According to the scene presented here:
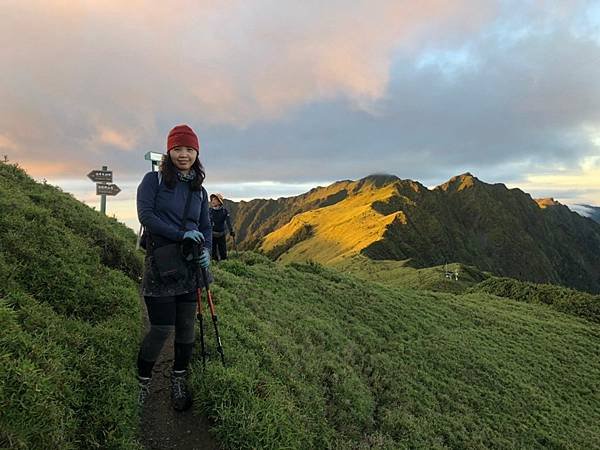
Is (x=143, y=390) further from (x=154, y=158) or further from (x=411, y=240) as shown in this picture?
(x=411, y=240)

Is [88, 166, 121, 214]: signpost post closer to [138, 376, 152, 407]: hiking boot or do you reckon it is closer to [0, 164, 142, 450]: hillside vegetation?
[0, 164, 142, 450]: hillside vegetation

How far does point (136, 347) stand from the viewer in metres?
6.32

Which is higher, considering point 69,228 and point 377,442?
point 69,228

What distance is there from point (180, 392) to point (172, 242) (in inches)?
85.5

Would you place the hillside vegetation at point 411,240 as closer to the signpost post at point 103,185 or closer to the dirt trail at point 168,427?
the signpost post at point 103,185

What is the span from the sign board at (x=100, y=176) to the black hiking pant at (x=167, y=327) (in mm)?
10882

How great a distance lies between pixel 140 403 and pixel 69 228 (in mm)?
5364

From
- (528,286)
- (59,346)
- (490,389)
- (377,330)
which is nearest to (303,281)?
(377,330)

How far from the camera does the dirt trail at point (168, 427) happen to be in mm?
5059

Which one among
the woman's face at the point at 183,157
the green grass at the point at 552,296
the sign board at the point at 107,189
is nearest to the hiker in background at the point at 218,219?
the sign board at the point at 107,189

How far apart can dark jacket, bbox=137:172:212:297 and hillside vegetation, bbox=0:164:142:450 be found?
4.17 feet

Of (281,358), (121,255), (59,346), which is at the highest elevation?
(121,255)

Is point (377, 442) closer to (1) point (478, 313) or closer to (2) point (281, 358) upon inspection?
(2) point (281, 358)

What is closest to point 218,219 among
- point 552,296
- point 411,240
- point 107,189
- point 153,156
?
point 107,189
